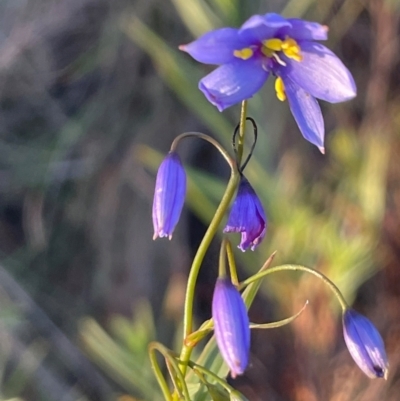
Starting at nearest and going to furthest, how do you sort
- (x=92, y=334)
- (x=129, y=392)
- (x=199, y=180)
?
(x=199, y=180) < (x=92, y=334) < (x=129, y=392)

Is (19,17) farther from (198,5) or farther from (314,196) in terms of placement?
(314,196)

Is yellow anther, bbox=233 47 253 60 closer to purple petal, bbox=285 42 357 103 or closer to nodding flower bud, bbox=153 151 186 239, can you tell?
purple petal, bbox=285 42 357 103

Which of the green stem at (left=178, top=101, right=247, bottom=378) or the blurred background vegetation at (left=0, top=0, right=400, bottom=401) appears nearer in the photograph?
the green stem at (left=178, top=101, right=247, bottom=378)

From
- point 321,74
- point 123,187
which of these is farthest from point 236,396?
point 123,187

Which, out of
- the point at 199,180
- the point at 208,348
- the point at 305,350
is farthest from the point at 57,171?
the point at 208,348

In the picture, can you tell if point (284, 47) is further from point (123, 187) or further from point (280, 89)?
point (123, 187)

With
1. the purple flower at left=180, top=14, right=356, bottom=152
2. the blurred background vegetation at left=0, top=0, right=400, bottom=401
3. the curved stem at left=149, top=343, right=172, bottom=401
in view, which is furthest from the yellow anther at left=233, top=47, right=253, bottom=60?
the blurred background vegetation at left=0, top=0, right=400, bottom=401
